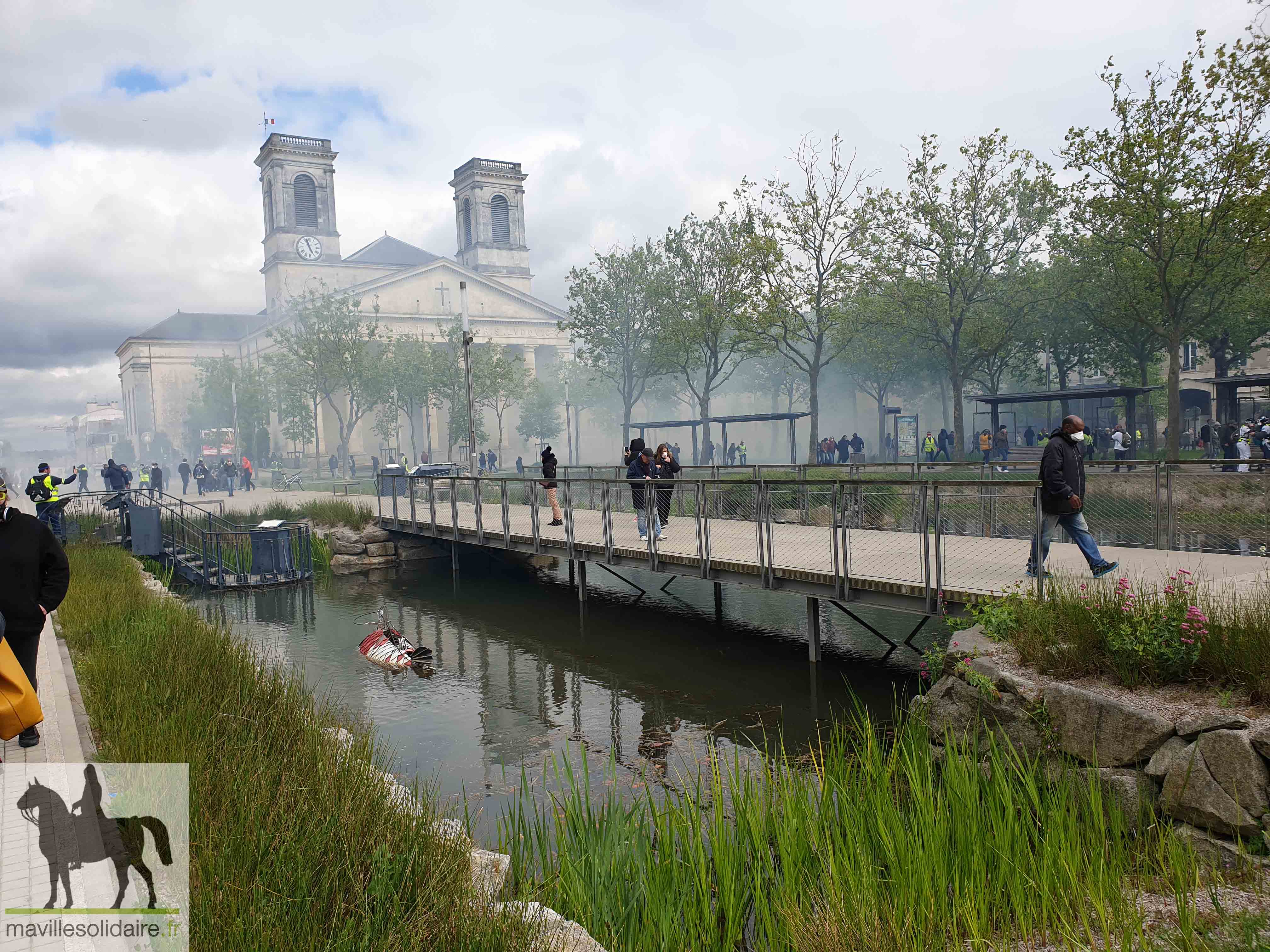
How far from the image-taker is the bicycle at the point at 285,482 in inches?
1778

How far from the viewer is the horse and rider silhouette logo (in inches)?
165

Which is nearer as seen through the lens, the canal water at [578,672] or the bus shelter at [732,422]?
the canal water at [578,672]

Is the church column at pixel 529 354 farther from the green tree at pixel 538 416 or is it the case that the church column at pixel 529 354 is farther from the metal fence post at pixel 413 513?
the metal fence post at pixel 413 513

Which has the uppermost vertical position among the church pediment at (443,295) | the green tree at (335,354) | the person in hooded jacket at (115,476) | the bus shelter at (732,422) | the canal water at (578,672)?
the church pediment at (443,295)

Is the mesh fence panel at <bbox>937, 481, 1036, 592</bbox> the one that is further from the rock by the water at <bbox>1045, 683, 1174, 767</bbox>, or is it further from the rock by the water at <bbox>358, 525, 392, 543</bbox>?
the rock by the water at <bbox>358, 525, 392, 543</bbox>

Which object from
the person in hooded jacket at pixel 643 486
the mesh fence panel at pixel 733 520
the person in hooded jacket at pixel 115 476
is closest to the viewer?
the mesh fence panel at pixel 733 520

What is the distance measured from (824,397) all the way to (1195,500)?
50.4 meters

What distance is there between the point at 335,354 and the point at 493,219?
50448 millimetres

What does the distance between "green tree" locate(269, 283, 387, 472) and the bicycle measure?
365 centimetres

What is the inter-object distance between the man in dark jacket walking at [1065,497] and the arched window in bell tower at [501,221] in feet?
314

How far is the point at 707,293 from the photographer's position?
115 feet

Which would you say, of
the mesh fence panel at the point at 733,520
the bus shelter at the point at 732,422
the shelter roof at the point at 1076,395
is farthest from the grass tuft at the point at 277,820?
the shelter roof at the point at 1076,395

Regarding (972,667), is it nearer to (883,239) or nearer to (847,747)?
(847,747)

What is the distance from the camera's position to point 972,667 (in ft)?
23.4
